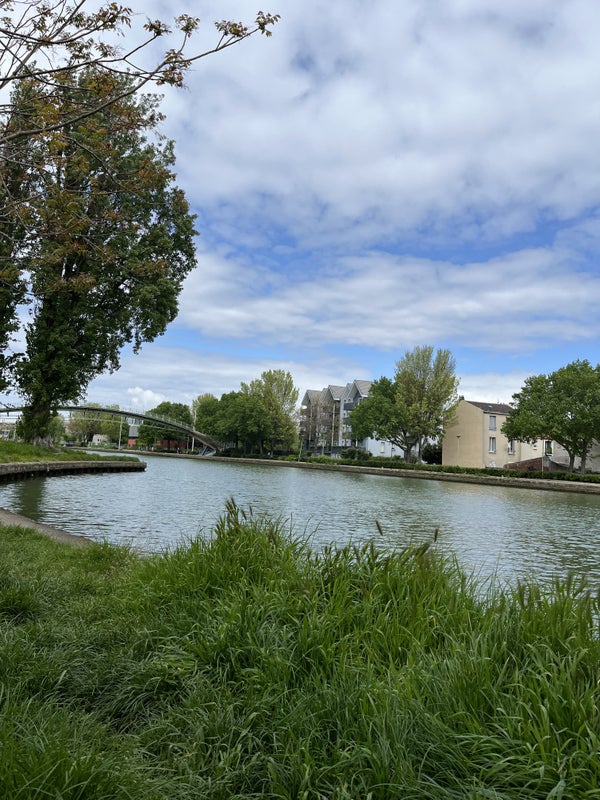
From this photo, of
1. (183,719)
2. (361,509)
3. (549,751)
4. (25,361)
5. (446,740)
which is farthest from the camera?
(25,361)

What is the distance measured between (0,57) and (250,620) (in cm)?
428

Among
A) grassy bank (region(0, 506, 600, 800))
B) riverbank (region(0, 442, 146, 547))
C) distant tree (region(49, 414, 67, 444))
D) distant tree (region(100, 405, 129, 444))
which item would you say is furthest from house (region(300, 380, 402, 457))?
grassy bank (region(0, 506, 600, 800))

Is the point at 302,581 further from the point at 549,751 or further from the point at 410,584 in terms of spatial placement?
the point at 549,751

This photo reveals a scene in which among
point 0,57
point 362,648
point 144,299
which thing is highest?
point 144,299

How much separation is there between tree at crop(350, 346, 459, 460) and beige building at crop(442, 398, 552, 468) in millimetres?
3051

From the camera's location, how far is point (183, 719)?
2666 mm

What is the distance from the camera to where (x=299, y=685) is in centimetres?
286

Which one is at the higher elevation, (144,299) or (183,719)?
(144,299)

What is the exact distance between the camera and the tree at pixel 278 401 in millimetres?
79125

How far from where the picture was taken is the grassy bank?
1.96 m

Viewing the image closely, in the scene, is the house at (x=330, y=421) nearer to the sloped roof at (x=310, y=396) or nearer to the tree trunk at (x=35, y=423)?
the sloped roof at (x=310, y=396)

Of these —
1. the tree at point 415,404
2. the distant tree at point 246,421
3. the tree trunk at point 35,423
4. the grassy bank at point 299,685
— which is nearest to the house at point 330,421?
the distant tree at point 246,421

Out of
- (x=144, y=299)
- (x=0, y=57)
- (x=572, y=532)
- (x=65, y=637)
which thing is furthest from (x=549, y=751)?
(x=144, y=299)

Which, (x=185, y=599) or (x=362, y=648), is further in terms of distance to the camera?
(x=185, y=599)
